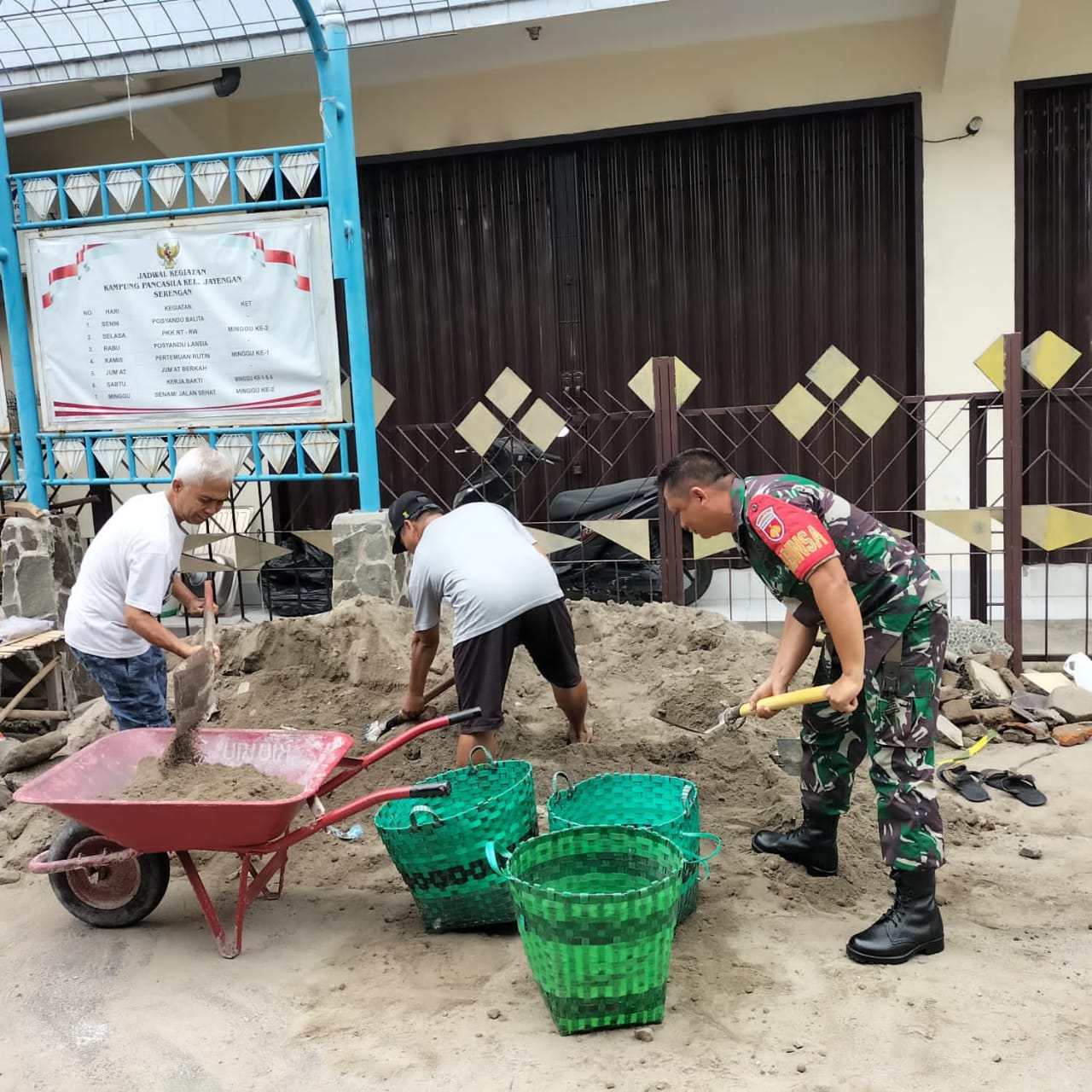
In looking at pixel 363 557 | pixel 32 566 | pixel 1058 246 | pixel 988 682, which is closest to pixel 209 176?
pixel 363 557

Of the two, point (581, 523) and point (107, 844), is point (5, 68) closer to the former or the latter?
point (581, 523)

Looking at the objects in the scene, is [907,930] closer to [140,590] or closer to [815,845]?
[815,845]

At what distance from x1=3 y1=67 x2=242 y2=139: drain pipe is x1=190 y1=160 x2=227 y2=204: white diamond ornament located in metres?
2.08

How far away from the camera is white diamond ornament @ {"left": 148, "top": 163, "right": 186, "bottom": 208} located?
5.96 meters

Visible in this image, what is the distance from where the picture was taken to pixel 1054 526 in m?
5.91

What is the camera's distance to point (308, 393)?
5.98 metres

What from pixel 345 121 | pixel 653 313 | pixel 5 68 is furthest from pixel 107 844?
pixel 653 313

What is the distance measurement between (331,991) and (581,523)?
12.6 ft

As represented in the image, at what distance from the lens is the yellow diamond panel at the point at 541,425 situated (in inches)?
249

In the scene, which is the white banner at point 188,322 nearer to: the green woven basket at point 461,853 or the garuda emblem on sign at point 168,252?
the garuda emblem on sign at point 168,252

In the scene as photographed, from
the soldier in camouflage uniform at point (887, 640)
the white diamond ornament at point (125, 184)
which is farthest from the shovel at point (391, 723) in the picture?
the white diamond ornament at point (125, 184)

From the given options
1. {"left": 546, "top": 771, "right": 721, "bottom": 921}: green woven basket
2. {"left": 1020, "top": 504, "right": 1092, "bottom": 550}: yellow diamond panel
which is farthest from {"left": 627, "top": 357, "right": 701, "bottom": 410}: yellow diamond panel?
{"left": 546, "top": 771, "right": 721, "bottom": 921}: green woven basket

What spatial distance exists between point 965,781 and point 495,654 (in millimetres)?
2277

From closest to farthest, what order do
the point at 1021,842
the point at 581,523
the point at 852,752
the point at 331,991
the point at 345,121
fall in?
1. the point at 331,991
2. the point at 852,752
3. the point at 1021,842
4. the point at 345,121
5. the point at 581,523
